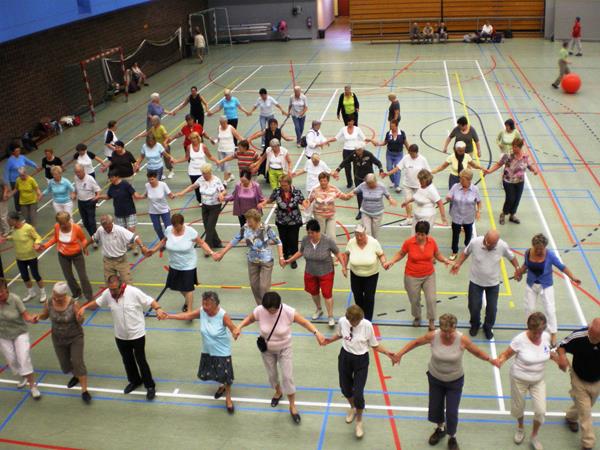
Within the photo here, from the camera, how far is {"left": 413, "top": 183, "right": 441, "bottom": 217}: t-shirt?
435 inches

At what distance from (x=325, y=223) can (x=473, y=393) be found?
422 centimetres

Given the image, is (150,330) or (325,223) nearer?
(150,330)

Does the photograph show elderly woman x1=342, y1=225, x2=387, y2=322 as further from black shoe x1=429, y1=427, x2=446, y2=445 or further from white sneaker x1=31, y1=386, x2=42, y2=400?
white sneaker x1=31, y1=386, x2=42, y2=400

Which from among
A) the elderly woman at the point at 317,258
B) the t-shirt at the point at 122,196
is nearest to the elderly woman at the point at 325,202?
the elderly woman at the point at 317,258

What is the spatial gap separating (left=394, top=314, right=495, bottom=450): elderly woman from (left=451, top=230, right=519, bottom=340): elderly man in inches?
82.5

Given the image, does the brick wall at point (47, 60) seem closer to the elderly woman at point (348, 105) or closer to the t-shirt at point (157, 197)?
the t-shirt at point (157, 197)

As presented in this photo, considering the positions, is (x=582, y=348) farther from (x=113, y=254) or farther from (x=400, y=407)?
(x=113, y=254)

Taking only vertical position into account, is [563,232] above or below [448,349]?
below

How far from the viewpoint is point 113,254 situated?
1057cm

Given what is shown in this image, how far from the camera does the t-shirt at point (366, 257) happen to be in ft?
31.1

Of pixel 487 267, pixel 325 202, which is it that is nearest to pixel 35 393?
pixel 325 202

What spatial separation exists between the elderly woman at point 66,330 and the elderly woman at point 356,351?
11.4 feet

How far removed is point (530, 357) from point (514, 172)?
250 inches

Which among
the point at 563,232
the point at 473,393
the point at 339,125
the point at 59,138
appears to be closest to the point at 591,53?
the point at 339,125
